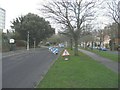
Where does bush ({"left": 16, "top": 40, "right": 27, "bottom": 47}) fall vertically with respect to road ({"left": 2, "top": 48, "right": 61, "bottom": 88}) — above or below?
above

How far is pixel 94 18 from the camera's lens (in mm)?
42875

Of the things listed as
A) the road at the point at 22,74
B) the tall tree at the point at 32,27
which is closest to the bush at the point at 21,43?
the tall tree at the point at 32,27

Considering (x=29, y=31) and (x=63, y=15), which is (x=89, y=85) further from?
(x=29, y=31)

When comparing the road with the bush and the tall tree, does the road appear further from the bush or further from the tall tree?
the tall tree

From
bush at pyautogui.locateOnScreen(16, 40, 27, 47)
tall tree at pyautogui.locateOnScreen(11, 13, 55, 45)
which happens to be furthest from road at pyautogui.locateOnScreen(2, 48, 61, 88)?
tall tree at pyautogui.locateOnScreen(11, 13, 55, 45)

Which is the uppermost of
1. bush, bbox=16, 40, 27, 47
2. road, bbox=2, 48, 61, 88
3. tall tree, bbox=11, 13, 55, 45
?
tall tree, bbox=11, 13, 55, 45

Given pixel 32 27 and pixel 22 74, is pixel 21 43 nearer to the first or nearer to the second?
pixel 32 27

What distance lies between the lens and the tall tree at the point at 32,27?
92.4m

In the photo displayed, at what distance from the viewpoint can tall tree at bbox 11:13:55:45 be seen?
9238 cm

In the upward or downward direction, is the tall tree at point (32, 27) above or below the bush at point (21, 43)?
above

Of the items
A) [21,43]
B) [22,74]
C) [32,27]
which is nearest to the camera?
[22,74]

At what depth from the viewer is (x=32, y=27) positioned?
92812mm

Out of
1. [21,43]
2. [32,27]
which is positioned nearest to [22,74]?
[21,43]

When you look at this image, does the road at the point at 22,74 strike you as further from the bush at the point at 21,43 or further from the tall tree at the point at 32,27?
the tall tree at the point at 32,27
